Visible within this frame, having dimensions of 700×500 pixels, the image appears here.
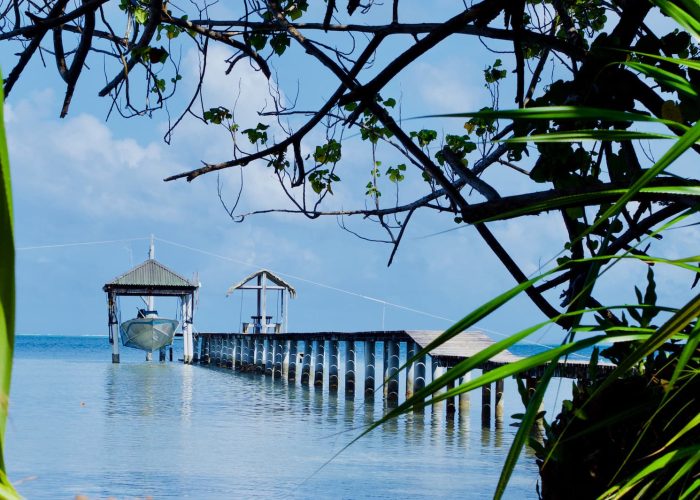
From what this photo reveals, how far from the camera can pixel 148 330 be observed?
38.0 meters

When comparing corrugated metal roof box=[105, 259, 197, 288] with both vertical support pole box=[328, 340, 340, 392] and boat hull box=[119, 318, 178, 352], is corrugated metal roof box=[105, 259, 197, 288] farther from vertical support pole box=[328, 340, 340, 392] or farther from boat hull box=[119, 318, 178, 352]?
vertical support pole box=[328, 340, 340, 392]

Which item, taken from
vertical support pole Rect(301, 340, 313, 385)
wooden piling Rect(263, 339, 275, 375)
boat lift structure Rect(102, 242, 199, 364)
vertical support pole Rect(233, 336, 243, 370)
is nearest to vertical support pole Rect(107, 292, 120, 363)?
→ boat lift structure Rect(102, 242, 199, 364)

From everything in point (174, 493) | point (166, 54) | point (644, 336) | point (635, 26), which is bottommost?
point (174, 493)

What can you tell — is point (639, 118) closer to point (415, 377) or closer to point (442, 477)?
point (442, 477)

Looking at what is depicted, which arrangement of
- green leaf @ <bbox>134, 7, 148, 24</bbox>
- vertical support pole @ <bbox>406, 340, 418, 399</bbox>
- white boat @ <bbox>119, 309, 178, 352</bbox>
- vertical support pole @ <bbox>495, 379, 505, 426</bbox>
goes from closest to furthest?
green leaf @ <bbox>134, 7, 148, 24</bbox>, vertical support pole @ <bbox>495, 379, 505, 426</bbox>, vertical support pole @ <bbox>406, 340, 418, 399</bbox>, white boat @ <bbox>119, 309, 178, 352</bbox>

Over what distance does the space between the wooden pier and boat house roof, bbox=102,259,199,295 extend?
2.48 m

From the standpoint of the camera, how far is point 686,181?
4.35 feet

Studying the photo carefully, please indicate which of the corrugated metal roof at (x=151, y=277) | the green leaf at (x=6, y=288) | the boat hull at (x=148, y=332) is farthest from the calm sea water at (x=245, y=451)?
the boat hull at (x=148, y=332)

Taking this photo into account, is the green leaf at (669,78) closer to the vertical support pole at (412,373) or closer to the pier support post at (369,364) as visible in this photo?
the vertical support pole at (412,373)

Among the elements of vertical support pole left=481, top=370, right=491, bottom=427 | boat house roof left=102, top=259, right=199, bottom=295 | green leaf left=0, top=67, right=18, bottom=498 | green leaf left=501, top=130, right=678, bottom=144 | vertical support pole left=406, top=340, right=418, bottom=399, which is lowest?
vertical support pole left=481, top=370, right=491, bottom=427

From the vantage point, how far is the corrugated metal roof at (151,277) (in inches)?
1379

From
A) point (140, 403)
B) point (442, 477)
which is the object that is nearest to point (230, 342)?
point (140, 403)

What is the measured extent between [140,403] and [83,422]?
13.4 ft

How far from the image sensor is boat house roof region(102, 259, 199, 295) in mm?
35031
